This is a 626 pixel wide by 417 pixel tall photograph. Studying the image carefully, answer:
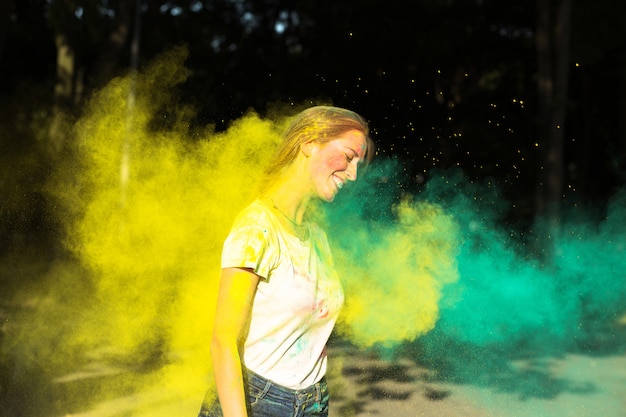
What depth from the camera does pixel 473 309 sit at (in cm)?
861

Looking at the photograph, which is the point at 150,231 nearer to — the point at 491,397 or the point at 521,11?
the point at 491,397

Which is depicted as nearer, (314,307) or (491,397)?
(314,307)

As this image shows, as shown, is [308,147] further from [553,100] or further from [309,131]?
[553,100]

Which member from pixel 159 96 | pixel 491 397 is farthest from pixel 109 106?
pixel 491 397

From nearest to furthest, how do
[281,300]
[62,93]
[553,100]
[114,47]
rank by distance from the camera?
[281,300]
[114,47]
[553,100]
[62,93]

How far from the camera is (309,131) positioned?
2.58 meters

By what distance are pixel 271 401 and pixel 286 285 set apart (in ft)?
1.15

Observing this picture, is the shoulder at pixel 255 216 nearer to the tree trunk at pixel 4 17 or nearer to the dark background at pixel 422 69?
the tree trunk at pixel 4 17

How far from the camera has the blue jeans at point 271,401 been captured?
2348mm

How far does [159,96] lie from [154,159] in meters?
1.19

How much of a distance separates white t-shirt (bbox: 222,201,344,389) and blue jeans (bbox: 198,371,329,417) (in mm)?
21

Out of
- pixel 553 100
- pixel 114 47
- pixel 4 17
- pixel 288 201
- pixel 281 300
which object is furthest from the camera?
pixel 553 100

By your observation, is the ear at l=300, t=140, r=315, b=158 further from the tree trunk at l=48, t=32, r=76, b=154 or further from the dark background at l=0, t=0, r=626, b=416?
the dark background at l=0, t=0, r=626, b=416

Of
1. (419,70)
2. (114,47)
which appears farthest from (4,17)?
(419,70)
